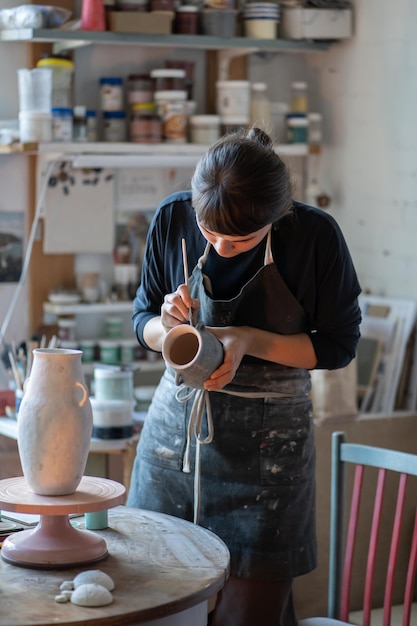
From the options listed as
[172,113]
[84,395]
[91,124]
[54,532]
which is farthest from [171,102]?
[54,532]

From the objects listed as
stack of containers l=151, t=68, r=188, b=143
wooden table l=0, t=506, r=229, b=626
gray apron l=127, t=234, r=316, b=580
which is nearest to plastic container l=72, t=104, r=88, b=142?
stack of containers l=151, t=68, r=188, b=143

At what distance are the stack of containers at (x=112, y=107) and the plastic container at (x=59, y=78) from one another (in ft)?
0.47

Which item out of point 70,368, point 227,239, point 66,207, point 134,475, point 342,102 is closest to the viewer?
point 70,368

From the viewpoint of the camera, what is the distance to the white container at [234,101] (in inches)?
136

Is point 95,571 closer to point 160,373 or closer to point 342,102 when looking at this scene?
point 160,373

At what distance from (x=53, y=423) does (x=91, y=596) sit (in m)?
0.29

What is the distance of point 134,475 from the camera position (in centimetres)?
211

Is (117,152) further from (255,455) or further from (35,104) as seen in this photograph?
(255,455)

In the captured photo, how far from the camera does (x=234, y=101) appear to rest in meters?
3.46

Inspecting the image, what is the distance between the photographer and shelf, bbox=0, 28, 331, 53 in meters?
3.12

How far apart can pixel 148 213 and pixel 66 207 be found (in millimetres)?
302

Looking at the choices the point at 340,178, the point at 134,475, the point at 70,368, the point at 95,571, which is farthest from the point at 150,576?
the point at 340,178

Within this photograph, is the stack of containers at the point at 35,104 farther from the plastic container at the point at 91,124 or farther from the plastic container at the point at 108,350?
the plastic container at the point at 108,350

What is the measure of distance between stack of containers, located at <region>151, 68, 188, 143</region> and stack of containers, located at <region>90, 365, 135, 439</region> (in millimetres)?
842
